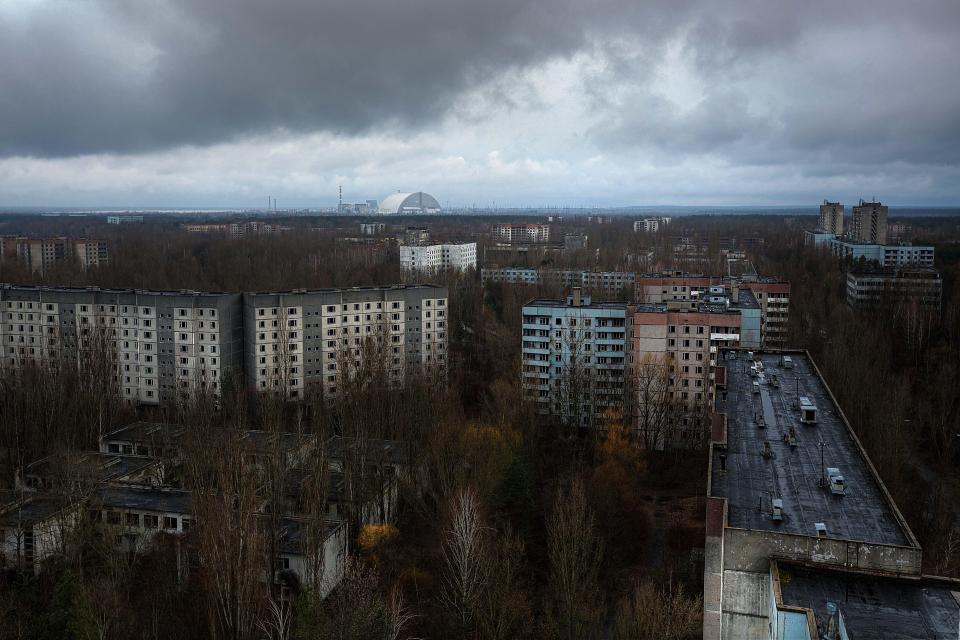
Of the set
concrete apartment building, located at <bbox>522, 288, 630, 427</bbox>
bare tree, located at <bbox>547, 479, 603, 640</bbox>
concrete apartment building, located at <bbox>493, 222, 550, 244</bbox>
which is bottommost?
bare tree, located at <bbox>547, 479, 603, 640</bbox>

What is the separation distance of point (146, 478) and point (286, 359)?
8480mm

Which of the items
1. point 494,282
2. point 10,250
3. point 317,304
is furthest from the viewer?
point 10,250

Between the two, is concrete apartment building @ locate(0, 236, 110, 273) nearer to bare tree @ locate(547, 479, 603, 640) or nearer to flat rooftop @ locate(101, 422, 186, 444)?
flat rooftop @ locate(101, 422, 186, 444)

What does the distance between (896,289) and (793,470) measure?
3207 centimetres

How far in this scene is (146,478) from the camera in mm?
17531

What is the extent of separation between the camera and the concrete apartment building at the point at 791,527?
829 centimetres

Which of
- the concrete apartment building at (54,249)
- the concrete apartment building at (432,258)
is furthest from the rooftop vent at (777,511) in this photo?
the concrete apartment building at (54,249)

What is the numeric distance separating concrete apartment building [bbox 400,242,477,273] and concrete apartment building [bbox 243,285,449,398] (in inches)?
1064

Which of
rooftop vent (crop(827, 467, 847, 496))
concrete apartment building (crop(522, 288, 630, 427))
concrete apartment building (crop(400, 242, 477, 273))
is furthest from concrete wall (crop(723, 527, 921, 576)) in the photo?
concrete apartment building (crop(400, 242, 477, 273))

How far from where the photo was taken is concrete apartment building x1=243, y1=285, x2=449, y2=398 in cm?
2648

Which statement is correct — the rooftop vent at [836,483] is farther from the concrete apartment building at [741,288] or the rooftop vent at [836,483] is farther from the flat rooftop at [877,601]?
the concrete apartment building at [741,288]

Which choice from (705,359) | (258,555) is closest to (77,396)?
(258,555)

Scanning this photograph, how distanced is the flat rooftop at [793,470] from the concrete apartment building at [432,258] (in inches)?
1663

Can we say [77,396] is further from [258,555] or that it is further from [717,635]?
[717,635]
